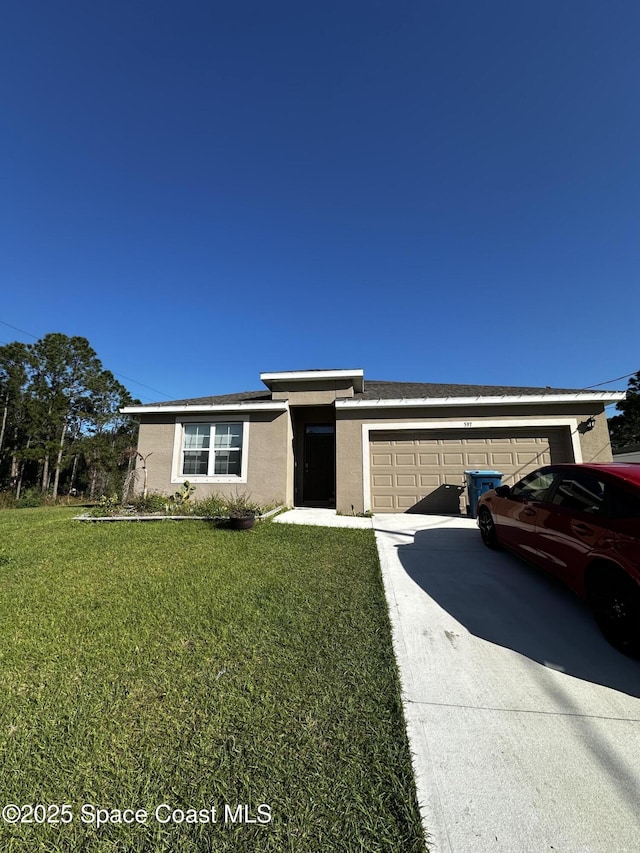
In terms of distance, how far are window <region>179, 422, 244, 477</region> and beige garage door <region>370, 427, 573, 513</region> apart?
4.03 meters

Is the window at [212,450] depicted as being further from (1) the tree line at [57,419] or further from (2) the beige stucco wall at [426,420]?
(1) the tree line at [57,419]

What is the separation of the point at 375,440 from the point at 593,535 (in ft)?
20.8

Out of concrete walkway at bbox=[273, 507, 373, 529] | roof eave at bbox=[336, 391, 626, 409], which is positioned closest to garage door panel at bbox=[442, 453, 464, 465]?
roof eave at bbox=[336, 391, 626, 409]

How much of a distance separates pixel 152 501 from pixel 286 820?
7.98 meters

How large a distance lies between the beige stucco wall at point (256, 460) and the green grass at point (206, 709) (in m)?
5.14

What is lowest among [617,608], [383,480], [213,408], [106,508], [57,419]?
[617,608]

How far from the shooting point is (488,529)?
18.4 feet

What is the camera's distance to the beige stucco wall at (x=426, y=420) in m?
8.68

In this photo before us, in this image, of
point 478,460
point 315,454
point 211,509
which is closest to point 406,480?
point 478,460

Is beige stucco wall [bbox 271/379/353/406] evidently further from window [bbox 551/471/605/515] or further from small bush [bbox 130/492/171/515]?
window [bbox 551/471/605/515]

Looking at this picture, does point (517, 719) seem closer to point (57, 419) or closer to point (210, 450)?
point (210, 450)

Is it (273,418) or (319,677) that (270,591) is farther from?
(273,418)

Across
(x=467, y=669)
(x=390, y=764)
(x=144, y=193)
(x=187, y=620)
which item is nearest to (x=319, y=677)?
(x=390, y=764)

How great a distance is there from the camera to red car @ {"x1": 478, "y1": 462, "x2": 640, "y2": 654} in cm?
278
